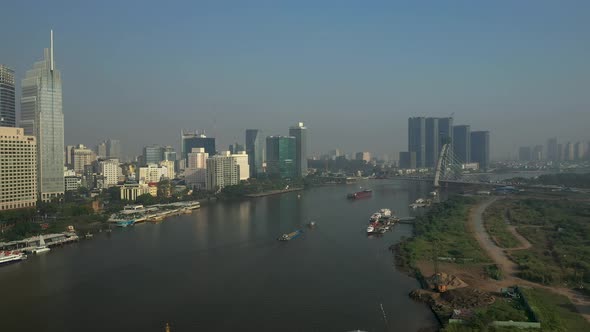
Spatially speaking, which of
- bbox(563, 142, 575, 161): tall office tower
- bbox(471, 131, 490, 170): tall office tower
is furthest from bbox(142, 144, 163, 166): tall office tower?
bbox(563, 142, 575, 161): tall office tower

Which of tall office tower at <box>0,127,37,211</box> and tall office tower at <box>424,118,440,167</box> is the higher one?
tall office tower at <box>424,118,440,167</box>

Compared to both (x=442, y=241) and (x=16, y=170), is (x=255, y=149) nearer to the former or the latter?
(x=16, y=170)

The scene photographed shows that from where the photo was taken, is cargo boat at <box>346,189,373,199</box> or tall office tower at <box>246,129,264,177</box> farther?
tall office tower at <box>246,129,264,177</box>

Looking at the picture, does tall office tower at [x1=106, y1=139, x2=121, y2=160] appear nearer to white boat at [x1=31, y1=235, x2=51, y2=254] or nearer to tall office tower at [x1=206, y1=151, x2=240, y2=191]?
tall office tower at [x1=206, y1=151, x2=240, y2=191]

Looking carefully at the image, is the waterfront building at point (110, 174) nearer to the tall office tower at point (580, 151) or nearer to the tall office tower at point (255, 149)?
the tall office tower at point (255, 149)

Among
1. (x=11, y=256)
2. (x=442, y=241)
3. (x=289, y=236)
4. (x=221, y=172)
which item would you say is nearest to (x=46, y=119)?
(x=221, y=172)

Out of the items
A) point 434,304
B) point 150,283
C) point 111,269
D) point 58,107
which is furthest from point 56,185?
point 434,304

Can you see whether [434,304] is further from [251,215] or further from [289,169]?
[289,169]
